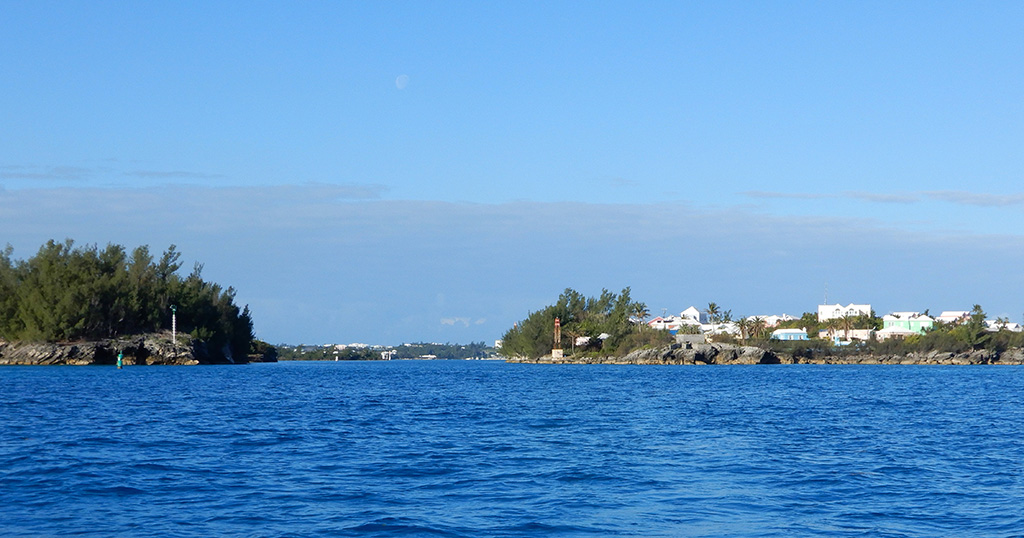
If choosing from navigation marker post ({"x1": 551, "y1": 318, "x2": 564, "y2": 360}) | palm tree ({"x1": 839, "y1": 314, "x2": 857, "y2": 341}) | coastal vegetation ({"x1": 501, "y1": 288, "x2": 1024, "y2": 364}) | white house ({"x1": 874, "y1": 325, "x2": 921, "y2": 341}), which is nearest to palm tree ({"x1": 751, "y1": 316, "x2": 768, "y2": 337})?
coastal vegetation ({"x1": 501, "y1": 288, "x2": 1024, "y2": 364})

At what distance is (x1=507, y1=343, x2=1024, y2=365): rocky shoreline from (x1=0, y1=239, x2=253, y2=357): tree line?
71044mm

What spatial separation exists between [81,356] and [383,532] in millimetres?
94720

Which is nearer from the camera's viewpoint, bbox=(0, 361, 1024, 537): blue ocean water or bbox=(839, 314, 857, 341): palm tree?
bbox=(0, 361, 1024, 537): blue ocean water

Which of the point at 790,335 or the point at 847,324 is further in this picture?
the point at 847,324

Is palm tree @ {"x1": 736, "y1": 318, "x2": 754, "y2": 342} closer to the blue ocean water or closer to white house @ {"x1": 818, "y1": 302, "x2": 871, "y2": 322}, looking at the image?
white house @ {"x1": 818, "y1": 302, "x2": 871, "y2": 322}

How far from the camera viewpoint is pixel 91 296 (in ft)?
311

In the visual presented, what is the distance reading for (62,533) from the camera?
12.4 m

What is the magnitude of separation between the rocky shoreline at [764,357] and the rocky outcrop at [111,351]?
7170cm

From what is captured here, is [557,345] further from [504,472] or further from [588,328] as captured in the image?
[504,472]

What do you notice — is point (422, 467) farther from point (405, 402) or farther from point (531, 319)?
point (531, 319)

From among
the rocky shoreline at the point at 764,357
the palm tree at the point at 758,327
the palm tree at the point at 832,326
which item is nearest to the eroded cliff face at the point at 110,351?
the rocky shoreline at the point at 764,357

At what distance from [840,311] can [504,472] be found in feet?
620

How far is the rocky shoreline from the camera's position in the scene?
141 meters

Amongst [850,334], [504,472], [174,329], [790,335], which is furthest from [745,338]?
[504,472]
